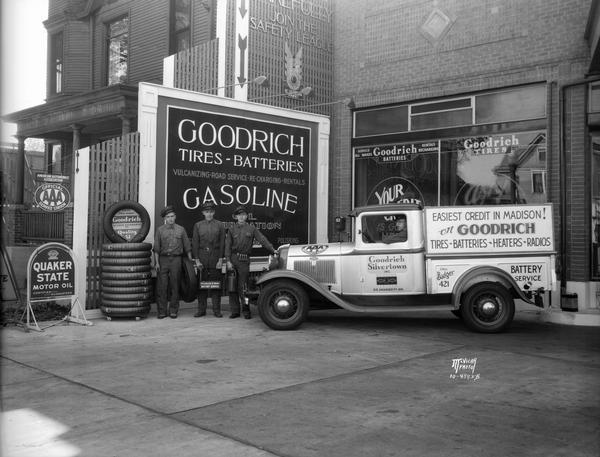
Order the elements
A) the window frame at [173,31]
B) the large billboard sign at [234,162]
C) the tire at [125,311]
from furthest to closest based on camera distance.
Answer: the window frame at [173,31]
the large billboard sign at [234,162]
the tire at [125,311]

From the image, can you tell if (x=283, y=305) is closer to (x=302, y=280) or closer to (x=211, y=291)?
(x=302, y=280)

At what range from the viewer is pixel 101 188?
10125 millimetres

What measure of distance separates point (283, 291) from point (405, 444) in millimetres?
5073

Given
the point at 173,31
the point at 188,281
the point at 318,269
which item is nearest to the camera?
the point at 318,269

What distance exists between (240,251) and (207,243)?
61 cm

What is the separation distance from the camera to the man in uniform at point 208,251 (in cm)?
1046

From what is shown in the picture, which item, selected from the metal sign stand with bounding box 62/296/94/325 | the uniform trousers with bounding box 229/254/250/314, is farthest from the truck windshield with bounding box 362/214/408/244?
the metal sign stand with bounding box 62/296/94/325

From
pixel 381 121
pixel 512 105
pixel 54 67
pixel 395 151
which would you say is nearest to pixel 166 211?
pixel 395 151

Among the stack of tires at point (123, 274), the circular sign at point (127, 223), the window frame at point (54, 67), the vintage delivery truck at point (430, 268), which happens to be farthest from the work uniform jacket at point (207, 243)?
the window frame at point (54, 67)

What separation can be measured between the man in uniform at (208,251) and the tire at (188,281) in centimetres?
13

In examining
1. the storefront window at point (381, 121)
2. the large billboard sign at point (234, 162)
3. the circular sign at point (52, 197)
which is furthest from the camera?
the storefront window at point (381, 121)

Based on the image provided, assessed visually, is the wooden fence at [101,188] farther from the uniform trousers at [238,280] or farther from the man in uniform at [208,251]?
the uniform trousers at [238,280]

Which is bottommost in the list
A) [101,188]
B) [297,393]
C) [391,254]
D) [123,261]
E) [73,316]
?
[297,393]

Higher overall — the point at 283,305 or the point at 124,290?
the point at 124,290
